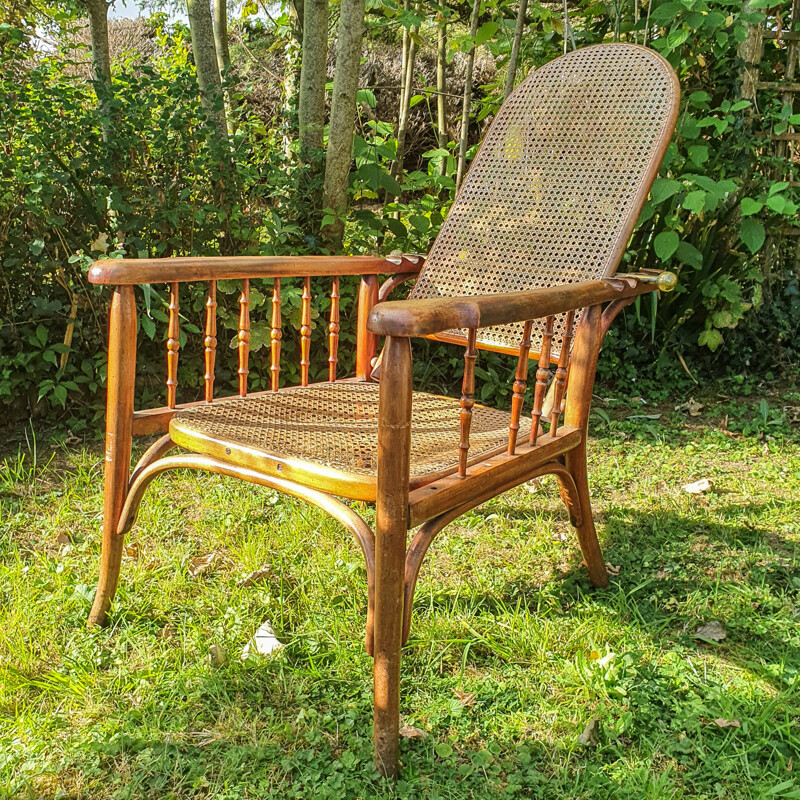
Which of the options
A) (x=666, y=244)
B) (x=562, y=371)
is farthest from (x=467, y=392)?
(x=666, y=244)

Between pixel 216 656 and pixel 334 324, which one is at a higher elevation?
pixel 334 324

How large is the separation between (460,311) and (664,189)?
2187 millimetres

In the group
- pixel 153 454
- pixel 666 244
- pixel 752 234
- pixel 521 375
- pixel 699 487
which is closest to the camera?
pixel 521 375

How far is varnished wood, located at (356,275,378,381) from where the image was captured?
2266mm

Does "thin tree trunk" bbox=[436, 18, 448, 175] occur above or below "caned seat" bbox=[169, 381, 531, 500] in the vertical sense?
above

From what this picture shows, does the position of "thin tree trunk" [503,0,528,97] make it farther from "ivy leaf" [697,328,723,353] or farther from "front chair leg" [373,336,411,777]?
"front chair leg" [373,336,411,777]

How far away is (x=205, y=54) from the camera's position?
10.7 feet

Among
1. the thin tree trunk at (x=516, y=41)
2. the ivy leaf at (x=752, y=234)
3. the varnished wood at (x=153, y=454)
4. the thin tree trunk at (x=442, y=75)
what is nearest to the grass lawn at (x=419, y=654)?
the varnished wood at (x=153, y=454)

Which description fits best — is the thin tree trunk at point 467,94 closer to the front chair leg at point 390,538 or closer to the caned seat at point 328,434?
the caned seat at point 328,434

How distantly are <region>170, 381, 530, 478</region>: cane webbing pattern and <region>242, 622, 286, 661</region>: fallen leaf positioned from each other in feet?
1.77

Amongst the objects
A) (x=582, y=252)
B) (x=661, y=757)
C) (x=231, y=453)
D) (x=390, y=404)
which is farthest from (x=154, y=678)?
(x=582, y=252)

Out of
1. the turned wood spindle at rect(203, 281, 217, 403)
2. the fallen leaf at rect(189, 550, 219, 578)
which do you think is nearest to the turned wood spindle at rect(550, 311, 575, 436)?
the turned wood spindle at rect(203, 281, 217, 403)

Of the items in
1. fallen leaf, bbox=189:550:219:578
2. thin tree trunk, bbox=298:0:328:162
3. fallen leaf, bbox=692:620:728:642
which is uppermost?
thin tree trunk, bbox=298:0:328:162

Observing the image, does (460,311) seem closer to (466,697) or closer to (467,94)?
(466,697)
